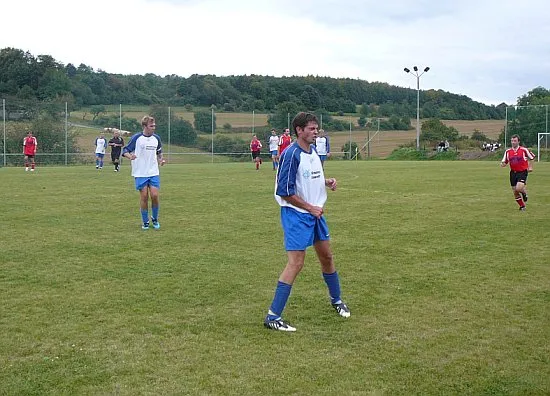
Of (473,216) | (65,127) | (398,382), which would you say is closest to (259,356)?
(398,382)

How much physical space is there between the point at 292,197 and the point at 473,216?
26.8ft

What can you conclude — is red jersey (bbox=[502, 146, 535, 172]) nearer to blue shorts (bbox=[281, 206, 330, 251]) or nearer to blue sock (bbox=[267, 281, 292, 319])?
blue shorts (bbox=[281, 206, 330, 251])

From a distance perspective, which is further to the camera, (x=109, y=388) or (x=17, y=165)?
(x=17, y=165)

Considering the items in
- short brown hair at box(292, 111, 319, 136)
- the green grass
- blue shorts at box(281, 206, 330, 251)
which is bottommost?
the green grass

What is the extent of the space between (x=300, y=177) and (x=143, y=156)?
6098mm

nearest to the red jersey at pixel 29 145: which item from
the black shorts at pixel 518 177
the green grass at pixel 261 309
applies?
the green grass at pixel 261 309

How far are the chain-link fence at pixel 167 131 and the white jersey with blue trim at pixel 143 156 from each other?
27.9m

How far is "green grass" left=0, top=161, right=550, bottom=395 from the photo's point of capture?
14.7ft

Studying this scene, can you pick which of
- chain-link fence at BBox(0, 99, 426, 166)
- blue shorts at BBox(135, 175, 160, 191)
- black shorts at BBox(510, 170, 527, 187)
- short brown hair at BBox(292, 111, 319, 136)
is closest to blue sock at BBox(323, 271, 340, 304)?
short brown hair at BBox(292, 111, 319, 136)

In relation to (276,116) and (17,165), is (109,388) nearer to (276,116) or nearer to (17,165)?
(17,165)

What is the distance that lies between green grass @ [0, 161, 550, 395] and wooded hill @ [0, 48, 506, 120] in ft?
108

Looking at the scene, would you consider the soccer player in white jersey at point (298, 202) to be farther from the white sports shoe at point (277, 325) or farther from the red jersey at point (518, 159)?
the red jersey at point (518, 159)

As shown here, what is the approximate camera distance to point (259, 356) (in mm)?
4918

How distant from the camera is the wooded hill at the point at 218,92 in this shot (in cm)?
5644
